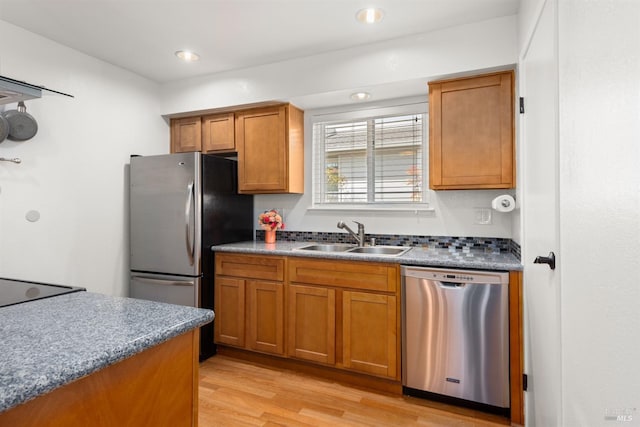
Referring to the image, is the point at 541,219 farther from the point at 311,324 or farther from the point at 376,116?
the point at 376,116

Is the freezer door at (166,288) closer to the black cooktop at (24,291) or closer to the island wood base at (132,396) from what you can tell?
the black cooktop at (24,291)

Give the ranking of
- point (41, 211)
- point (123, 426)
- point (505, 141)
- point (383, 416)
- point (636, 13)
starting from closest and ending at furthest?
point (636, 13) → point (123, 426) → point (383, 416) → point (505, 141) → point (41, 211)

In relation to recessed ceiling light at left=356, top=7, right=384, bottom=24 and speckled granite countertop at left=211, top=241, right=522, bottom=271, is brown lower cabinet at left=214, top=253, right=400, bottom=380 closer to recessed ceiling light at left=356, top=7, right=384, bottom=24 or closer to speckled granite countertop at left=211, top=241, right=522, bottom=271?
speckled granite countertop at left=211, top=241, right=522, bottom=271

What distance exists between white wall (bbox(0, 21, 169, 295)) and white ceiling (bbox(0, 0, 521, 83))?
204mm

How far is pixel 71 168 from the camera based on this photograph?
271cm

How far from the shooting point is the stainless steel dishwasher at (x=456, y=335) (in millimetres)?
2041

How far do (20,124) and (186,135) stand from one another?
137 centimetres

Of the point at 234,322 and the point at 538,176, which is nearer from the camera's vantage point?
the point at 538,176

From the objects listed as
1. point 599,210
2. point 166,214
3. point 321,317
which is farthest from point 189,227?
point 599,210

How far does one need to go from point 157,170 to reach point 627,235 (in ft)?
9.96

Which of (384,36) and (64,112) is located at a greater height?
(384,36)

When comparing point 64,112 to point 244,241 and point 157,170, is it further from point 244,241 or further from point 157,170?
point 244,241

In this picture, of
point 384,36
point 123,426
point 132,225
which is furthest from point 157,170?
point 123,426

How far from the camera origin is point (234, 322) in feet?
9.34
